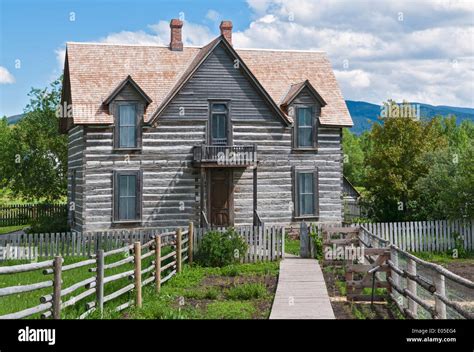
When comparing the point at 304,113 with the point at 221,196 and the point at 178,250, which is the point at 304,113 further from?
the point at 178,250

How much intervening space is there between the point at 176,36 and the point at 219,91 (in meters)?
4.62

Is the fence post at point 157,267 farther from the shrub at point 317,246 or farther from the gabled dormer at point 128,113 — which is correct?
the gabled dormer at point 128,113

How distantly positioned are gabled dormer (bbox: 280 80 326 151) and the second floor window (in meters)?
6.94

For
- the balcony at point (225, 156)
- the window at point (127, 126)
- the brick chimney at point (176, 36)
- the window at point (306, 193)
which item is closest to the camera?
the balcony at point (225, 156)

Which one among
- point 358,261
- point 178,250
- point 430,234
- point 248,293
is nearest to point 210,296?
point 248,293

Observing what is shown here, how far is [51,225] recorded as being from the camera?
92.9 feet

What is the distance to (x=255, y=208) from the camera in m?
26.6

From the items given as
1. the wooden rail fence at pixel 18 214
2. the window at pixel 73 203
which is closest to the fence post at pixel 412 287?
the window at pixel 73 203

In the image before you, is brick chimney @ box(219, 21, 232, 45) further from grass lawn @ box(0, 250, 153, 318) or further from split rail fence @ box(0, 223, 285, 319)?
grass lawn @ box(0, 250, 153, 318)

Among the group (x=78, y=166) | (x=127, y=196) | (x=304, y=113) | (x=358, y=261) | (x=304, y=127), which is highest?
(x=304, y=113)

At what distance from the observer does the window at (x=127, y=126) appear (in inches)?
1014

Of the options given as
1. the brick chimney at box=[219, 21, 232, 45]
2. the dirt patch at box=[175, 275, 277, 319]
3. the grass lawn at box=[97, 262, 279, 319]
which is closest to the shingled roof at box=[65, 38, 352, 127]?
the brick chimney at box=[219, 21, 232, 45]

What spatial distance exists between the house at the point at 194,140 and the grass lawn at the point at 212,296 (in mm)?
7761
